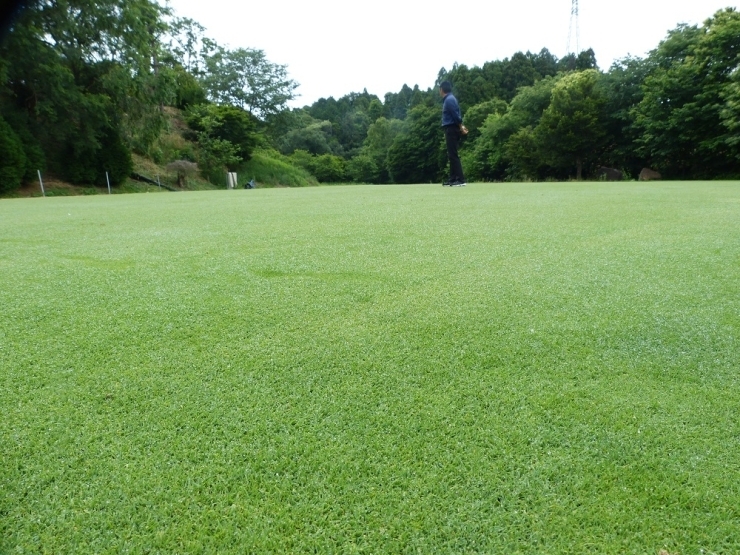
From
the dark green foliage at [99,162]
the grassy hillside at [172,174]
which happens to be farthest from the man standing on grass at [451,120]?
the dark green foliage at [99,162]

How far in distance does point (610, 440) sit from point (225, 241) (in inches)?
99.2

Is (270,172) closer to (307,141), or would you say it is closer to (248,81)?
(248,81)

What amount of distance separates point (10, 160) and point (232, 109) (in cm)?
1223

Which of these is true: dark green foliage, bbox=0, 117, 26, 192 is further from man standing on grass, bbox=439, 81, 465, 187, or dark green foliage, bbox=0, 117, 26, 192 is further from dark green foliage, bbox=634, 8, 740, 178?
dark green foliage, bbox=634, 8, 740, 178

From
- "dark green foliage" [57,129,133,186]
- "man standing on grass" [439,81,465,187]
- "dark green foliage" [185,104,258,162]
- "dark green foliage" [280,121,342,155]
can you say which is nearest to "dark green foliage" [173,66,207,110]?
"dark green foliage" [185,104,258,162]

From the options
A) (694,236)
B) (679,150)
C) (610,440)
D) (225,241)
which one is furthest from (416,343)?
(679,150)

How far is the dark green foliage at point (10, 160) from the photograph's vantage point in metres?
11.8

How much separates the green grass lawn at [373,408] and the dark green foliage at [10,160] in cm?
1313

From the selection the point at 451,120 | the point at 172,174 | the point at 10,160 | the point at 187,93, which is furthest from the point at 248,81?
the point at 451,120

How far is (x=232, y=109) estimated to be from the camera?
2247 cm

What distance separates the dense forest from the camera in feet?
43.8

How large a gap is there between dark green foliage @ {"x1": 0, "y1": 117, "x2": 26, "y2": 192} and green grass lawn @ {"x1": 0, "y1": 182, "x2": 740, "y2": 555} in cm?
1313

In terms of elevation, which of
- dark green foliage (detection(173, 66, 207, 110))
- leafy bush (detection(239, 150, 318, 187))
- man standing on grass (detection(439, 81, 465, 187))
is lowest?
man standing on grass (detection(439, 81, 465, 187))

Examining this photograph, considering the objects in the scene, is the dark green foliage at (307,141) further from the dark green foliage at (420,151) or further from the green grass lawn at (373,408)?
the green grass lawn at (373,408)
